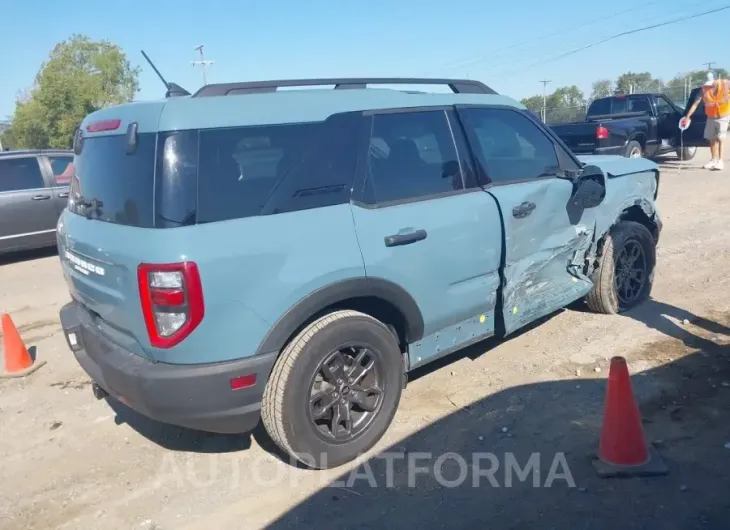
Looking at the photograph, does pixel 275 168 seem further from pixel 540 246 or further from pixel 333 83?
pixel 540 246

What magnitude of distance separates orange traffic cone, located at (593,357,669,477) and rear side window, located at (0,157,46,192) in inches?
356

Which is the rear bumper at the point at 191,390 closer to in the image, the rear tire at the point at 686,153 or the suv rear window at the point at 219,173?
the suv rear window at the point at 219,173

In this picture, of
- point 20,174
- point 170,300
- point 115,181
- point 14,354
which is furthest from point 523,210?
point 20,174

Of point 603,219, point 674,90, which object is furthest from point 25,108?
point 603,219

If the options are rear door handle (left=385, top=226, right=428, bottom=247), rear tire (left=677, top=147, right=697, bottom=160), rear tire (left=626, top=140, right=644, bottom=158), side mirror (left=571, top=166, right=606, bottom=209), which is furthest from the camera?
rear tire (left=677, top=147, right=697, bottom=160)

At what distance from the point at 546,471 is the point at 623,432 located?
0.44 meters

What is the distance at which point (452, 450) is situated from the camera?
3594 mm

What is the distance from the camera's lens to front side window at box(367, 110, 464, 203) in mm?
3656

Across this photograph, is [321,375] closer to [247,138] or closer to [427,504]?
[427,504]

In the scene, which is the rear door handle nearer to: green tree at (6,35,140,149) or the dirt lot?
the dirt lot

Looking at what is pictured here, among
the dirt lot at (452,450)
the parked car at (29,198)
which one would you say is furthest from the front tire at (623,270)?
the parked car at (29,198)

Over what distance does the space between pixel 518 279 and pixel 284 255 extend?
6.27ft

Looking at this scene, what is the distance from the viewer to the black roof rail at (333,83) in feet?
11.2

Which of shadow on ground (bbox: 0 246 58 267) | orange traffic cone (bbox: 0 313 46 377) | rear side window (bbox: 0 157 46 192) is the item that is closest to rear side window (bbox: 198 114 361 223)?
orange traffic cone (bbox: 0 313 46 377)
